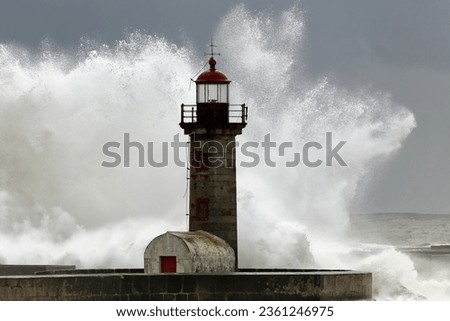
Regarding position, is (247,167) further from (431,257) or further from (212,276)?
(212,276)

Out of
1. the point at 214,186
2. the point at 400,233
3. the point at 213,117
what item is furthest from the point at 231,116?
the point at 400,233

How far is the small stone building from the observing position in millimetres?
28047

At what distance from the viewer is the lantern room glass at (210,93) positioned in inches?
1167

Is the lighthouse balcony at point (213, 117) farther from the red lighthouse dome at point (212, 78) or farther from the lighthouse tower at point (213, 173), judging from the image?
the red lighthouse dome at point (212, 78)

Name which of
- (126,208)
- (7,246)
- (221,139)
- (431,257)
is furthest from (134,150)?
(221,139)

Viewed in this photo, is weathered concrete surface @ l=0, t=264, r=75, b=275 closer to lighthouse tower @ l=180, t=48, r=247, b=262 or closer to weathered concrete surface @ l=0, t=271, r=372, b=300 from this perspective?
lighthouse tower @ l=180, t=48, r=247, b=262

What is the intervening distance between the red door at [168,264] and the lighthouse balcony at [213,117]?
2371 mm

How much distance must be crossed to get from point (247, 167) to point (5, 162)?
258 inches

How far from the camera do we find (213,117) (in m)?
29.4

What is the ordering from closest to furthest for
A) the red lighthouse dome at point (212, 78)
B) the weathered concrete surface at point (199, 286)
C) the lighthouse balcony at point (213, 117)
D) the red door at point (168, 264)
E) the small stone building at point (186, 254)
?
the weathered concrete surface at point (199, 286) → the small stone building at point (186, 254) → the red door at point (168, 264) → the lighthouse balcony at point (213, 117) → the red lighthouse dome at point (212, 78)

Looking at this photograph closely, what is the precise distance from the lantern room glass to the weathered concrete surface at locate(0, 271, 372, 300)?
3.56m

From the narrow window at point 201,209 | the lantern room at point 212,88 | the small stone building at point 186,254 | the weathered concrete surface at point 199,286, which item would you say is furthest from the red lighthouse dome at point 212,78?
the weathered concrete surface at point 199,286
